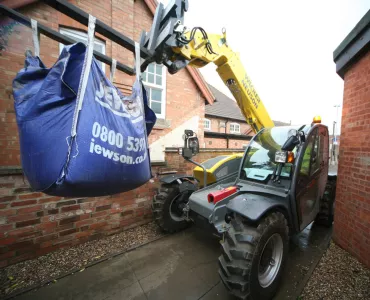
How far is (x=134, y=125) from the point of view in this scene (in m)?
1.44

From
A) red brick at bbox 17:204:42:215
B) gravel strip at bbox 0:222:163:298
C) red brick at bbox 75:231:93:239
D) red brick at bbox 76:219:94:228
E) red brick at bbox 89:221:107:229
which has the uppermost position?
red brick at bbox 17:204:42:215

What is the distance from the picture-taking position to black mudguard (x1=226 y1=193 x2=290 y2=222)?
74.9 inches

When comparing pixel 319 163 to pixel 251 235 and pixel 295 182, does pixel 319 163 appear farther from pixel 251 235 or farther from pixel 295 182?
pixel 251 235

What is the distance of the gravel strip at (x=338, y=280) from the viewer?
214 cm

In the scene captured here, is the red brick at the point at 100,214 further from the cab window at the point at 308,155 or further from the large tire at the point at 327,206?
the large tire at the point at 327,206

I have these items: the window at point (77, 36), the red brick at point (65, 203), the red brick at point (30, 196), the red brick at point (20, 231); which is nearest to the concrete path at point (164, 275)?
the red brick at point (20, 231)

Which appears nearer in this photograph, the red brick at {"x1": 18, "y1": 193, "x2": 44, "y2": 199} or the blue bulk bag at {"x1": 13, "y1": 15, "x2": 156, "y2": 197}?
the blue bulk bag at {"x1": 13, "y1": 15, "x2": 156, "y2": 197}

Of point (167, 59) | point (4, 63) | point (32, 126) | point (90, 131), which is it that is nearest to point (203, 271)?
point (90, 131)

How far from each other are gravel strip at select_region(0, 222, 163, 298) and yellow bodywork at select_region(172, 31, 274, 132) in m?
3.11

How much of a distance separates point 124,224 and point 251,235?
9.12ft

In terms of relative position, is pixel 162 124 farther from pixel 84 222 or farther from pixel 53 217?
pixel 53 217

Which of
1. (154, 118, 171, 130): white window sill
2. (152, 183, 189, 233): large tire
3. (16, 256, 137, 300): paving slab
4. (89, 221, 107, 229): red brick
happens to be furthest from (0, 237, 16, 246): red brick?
(154, 118, 171, 130): white window sill

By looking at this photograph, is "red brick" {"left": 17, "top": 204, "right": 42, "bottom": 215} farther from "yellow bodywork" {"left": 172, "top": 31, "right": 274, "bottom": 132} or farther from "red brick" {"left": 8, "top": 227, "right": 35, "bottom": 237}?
"yellow bodywork" {"left": 172, "top": 31, "right": 274, "bottom": 132}

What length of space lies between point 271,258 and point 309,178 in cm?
140
